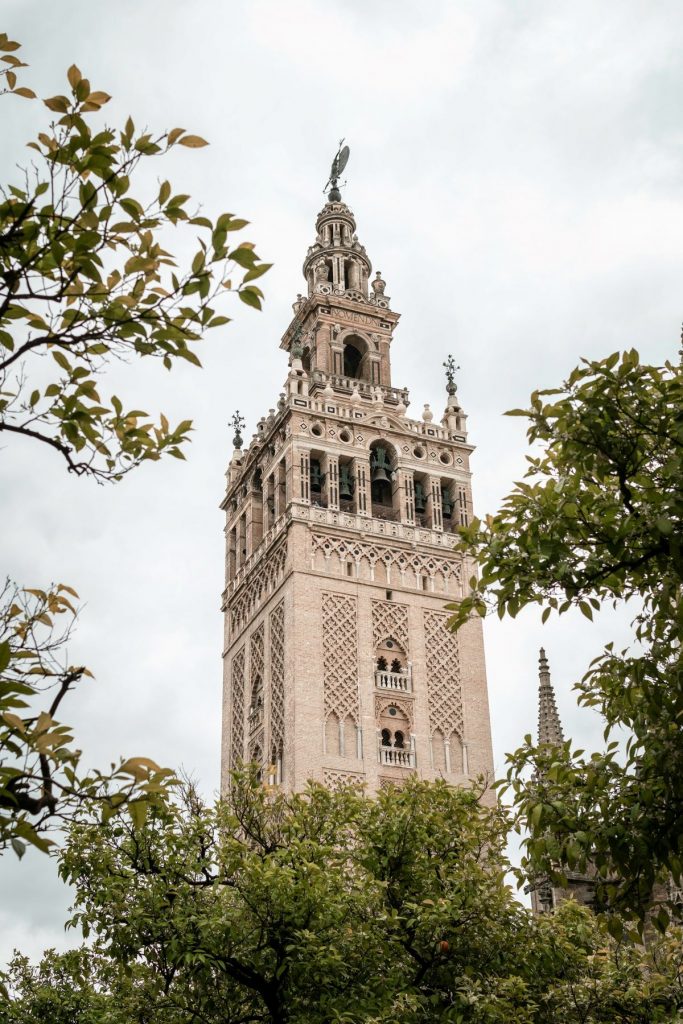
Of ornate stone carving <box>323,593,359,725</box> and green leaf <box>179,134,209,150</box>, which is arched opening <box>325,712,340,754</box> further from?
green leaf <box>179,134,209,150</box>

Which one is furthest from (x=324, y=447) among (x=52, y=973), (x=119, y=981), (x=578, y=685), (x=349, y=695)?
(x=578, y=685)

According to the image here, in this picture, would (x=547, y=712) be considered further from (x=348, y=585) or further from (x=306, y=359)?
(x=306, y=359)

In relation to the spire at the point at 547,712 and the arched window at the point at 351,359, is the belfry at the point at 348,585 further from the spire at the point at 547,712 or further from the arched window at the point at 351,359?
the spire at the point at 547,712

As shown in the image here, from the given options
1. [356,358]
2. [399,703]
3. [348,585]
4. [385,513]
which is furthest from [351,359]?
[399,703]

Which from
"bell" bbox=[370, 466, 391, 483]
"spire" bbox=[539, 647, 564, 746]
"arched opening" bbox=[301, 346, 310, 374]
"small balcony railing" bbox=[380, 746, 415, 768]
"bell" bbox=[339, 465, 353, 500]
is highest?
"arched opening" bbox=[301, 346, 310, 374]

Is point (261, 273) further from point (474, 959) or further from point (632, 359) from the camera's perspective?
point (474, 959)

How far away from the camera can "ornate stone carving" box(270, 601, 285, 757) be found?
3838cm

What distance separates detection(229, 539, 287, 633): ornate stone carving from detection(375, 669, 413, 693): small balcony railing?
4466 mm

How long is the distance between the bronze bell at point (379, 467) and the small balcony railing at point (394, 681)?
700 cm

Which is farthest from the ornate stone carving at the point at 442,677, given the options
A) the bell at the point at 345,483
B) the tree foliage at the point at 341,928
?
the tree foliage at the point at 341,928

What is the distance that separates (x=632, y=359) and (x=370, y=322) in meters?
39.0

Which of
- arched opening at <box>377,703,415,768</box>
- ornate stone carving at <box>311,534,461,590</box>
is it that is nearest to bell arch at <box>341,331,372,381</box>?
ornate stone carving at <box>311,534,461,590</box>

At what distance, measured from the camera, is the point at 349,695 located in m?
38.3

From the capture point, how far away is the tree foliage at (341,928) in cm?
1614
